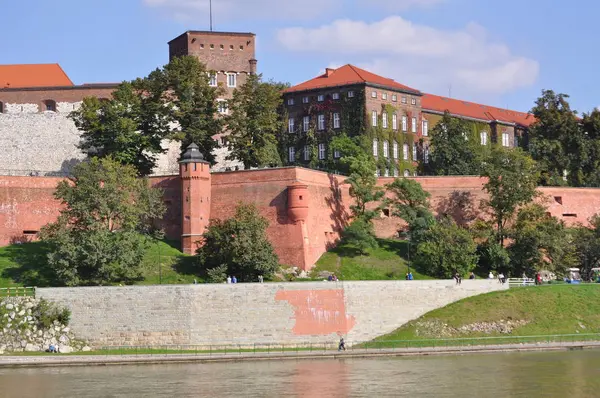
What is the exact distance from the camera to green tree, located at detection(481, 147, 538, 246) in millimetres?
63156

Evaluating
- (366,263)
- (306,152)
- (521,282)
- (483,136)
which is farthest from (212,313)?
(483,136)

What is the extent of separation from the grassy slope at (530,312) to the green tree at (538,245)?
4.91 m

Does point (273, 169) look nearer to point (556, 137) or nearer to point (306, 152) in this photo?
point (306, 152)

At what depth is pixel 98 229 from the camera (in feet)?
174

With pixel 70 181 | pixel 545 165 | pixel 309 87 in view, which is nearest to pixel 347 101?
pixel 309 87

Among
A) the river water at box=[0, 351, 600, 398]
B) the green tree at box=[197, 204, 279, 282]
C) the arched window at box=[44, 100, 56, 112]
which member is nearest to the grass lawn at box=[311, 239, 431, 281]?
the green tree at box=[197, 204, 279, 282]

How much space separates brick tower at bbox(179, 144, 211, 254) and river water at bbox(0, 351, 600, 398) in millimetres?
13975

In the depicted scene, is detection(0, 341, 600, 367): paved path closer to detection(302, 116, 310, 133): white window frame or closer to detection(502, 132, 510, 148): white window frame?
detection(302, 116, 310, 133): white window frame

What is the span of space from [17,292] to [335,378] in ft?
52.5

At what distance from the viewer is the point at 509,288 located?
184ft

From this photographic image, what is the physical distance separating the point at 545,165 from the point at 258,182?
881 inches

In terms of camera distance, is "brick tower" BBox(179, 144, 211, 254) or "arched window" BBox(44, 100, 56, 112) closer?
"brick tower" BBox(179, 144, 211, 254)

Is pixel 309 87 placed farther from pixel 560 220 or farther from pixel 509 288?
pixel 509 288

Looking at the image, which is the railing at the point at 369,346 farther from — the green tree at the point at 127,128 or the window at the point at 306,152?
the window at the point at 306,152
